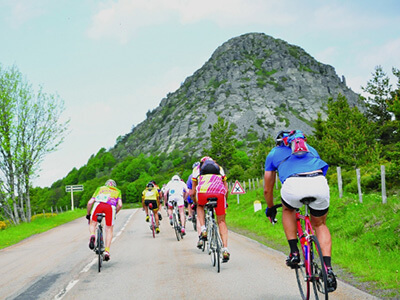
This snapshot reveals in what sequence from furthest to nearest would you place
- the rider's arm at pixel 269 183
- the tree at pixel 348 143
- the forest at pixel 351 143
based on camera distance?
the tree at pixel 348 143
the forest at pixel 351 143
the rider's arm at pixel 269 183

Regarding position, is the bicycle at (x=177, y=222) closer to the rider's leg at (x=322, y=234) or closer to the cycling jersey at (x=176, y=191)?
the cycling jersey at (x=176, y=191)

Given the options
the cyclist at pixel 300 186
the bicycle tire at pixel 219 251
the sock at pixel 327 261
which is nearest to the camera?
Result: the sock at pixel 327 261

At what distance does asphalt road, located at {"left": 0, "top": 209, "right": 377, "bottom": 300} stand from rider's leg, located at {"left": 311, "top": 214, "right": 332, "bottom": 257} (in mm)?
1128

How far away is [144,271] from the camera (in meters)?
7.73

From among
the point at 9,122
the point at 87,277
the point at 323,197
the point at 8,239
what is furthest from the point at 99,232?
the point at 9,122

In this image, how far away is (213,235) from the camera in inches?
304

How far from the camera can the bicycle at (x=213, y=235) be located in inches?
289

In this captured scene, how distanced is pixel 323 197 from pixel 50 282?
541cm

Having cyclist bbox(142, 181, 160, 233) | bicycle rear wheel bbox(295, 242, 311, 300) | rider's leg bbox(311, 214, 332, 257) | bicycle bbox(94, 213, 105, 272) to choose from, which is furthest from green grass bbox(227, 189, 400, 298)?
bicycle bbox(94, 213, 105, 272)

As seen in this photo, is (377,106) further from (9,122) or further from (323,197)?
(323,197)

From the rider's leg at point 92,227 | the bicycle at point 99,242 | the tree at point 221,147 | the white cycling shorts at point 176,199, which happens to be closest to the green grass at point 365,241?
the white cycling shorts at point 176,199

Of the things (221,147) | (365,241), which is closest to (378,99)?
(221,147)

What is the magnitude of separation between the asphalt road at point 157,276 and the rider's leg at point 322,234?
3.70 feet

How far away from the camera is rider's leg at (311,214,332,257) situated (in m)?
4.28
